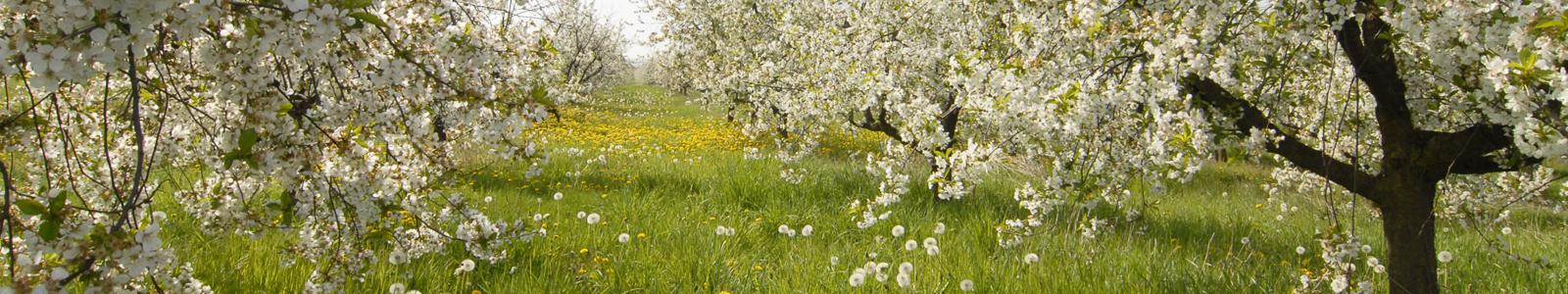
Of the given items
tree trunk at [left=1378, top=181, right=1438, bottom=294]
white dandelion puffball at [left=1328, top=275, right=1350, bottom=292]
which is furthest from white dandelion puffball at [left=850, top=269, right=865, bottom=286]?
tree trunk at [left=1378, top=181, right=1438, bottom=294]

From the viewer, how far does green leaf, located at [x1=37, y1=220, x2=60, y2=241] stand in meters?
1.35

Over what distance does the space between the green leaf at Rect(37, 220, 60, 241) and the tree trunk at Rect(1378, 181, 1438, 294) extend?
394 centimetres

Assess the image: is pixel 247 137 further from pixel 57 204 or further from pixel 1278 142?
pixel 1278 142

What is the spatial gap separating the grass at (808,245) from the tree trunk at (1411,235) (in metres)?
0.19

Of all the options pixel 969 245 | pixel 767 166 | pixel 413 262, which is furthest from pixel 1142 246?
pixel 413 262

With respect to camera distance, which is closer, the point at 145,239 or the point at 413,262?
the point at 145,239

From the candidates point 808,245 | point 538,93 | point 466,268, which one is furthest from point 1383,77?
point 466,268

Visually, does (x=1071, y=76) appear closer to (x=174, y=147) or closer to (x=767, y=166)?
(x=174, y=147)

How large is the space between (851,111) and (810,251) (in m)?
2.83

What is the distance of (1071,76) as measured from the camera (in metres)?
3.06

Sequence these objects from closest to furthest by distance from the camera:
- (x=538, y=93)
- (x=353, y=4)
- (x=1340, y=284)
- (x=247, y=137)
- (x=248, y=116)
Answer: (x=353, y=4)
(x=247, y=137)
(x=248, y=116)
(x=538, y=93)
(x=1340, y=284)

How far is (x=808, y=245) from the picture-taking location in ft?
13.7

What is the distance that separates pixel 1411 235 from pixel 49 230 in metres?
4.05

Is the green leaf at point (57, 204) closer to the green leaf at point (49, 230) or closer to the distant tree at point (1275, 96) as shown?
the green leaf at point (49, 230)
